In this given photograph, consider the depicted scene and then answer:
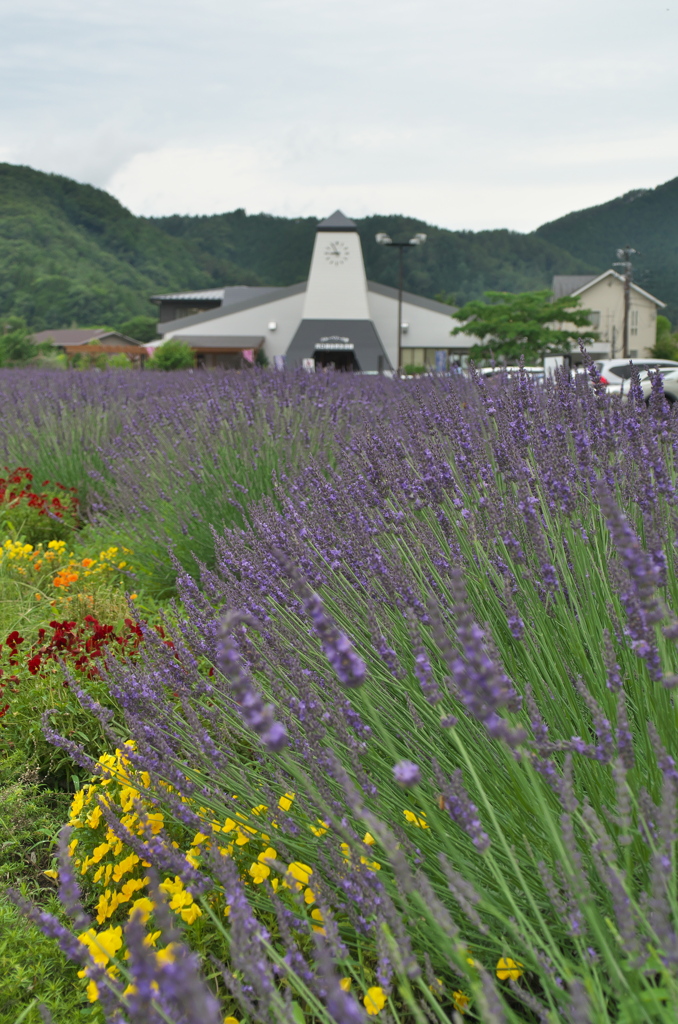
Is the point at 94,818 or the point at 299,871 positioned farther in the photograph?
the point at 94,818

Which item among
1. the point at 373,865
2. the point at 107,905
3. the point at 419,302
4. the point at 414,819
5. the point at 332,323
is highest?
the point at 419,302

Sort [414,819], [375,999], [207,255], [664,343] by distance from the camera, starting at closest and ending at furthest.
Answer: [375,999] < [414,819] < [664,343] < [207,255]

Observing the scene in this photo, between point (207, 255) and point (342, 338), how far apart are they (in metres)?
69.2

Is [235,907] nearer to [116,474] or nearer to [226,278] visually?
[116,474]

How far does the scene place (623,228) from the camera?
3952 inches

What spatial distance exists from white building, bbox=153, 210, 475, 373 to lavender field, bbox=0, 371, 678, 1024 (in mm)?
40044

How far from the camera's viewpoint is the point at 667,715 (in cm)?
146

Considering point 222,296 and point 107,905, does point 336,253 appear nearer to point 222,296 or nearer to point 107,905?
point 222,296

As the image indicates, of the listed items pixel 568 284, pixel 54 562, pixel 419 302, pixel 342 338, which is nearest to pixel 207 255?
pixel 568 284

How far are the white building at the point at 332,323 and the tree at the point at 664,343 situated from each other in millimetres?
12446

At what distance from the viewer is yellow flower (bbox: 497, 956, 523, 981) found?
4.11ft

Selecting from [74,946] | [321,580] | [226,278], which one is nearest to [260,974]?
[74,946]

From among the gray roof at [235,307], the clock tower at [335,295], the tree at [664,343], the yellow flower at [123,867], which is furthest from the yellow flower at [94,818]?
the tree at [664,343]

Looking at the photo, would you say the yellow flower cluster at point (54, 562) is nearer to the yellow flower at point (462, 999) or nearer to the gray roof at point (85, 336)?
the yellow flower at point (462, 999)
